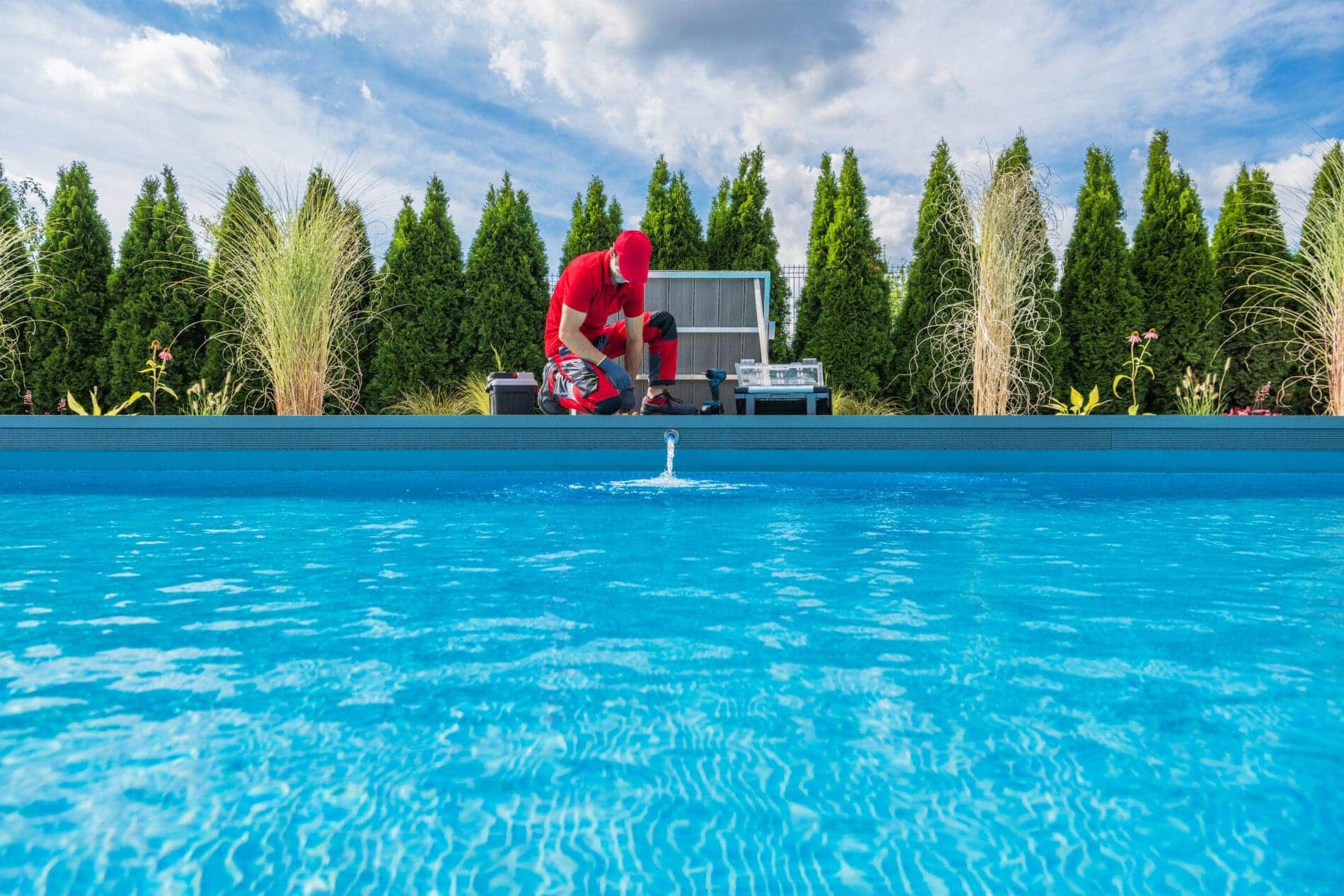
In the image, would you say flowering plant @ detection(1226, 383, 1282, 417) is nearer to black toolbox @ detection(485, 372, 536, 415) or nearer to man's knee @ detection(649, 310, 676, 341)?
man's knee @ detection(649, 310, 676, 341)

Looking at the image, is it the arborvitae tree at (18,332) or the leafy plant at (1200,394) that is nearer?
the leafy plant at (1200,394)

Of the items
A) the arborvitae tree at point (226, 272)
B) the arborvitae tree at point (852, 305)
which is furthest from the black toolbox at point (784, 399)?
the arborvitae tree at point (226, 272)

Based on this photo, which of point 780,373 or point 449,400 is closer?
point 780,373

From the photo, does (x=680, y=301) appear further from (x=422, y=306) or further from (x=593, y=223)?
(x=422, y=306)

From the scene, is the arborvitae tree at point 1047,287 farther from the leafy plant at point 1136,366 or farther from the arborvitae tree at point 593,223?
the arborvitae tree at point 593,223

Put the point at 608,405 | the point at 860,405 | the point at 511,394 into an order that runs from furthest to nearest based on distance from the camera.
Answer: the point at 860,405, the point at 511,394, the point at 608,405

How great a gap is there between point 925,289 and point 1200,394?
2.95 metres

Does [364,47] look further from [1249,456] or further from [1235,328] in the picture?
[1235,328]

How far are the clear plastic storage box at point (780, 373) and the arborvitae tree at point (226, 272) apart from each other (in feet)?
12.2

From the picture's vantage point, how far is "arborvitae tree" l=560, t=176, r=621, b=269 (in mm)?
8930

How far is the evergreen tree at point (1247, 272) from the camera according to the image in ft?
27.4

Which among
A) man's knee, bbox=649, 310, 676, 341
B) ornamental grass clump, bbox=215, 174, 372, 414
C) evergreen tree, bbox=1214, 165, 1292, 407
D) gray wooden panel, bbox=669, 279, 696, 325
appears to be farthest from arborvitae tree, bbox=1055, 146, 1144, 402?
ornamental grass clump, bbox=215, 174, 372, 414

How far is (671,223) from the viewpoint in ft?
29.1

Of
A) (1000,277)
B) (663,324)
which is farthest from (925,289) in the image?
(663,324)
